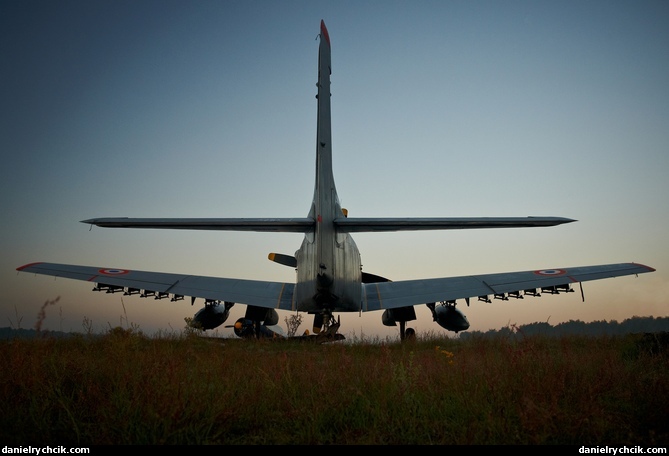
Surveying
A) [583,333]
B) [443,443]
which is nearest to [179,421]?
[443,443]

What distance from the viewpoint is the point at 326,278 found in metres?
11.6

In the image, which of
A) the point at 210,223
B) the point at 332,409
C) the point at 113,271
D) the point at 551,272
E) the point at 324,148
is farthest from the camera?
the point at 551,272

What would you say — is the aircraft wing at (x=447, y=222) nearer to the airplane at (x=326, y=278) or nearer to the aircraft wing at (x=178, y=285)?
the airplane at (x=326, y=278)

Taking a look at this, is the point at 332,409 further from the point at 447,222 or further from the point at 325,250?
the point at 325,250

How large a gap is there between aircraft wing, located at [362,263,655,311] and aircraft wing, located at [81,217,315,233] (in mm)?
6201

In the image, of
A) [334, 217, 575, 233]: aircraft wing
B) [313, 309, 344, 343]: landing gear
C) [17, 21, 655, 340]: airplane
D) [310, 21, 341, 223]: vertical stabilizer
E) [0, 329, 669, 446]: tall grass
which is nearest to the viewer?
[0, 329, 669, 446]: tall grass

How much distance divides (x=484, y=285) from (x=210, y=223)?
11.0 metres

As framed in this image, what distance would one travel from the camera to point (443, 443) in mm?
3141

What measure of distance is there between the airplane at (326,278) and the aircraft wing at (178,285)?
0.11ft

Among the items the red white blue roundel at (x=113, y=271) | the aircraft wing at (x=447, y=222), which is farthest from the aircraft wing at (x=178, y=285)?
the aircraft wing at (x=447, y=222)

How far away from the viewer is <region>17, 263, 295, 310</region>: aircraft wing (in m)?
14.0

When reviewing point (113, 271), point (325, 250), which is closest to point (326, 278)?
point (325, 250)

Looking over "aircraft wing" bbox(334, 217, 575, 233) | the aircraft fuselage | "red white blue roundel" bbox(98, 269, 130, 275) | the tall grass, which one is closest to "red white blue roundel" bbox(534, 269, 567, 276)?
"aircraft wing" bbox(334, 217, 575, 233)

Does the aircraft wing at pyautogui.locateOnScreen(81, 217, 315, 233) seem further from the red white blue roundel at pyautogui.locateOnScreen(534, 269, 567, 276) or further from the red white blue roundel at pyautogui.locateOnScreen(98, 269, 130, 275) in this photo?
the red white blue roundel at pyautogui.locateOnScreen(534, 269, 567, 276)
